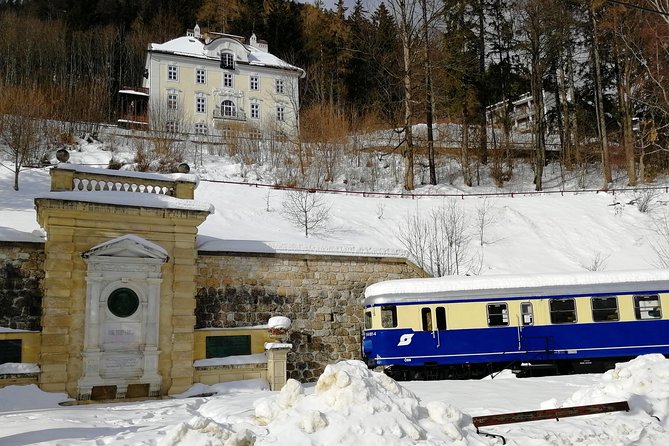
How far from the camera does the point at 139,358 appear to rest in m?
13.1

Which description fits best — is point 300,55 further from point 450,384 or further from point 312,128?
point 450,384

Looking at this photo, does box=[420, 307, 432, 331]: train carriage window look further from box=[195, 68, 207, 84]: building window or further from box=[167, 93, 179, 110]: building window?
box=[195, 68, 207, 84]: building window

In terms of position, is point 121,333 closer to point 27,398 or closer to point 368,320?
point 27,398

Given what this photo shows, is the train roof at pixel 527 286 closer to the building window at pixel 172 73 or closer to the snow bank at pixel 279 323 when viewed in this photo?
the snow bank at pixel 279 323

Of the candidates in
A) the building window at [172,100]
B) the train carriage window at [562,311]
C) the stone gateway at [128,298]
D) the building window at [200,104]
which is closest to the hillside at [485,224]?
the stone gateway at [128,298]

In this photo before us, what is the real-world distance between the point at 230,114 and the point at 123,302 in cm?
3475

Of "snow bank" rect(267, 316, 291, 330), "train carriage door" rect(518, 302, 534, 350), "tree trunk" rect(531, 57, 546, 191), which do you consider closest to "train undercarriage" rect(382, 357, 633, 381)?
Result: "train carriage door" rect(518, 302, 534, 350)

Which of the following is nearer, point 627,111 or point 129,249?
point 129,249

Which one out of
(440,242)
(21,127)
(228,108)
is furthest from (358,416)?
(228,108)

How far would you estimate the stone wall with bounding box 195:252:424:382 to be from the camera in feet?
49.4

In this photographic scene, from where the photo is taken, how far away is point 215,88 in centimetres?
4562

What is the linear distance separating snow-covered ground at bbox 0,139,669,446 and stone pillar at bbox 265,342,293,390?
0.35m

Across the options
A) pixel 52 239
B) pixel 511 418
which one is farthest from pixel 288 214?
pixel 511 418

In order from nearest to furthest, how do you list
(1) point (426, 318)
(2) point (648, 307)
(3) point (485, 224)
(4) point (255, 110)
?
(2) point (648, 307)
(1) point (426, 318)
(3) point (485, 224)
(4) point (255, 110)
